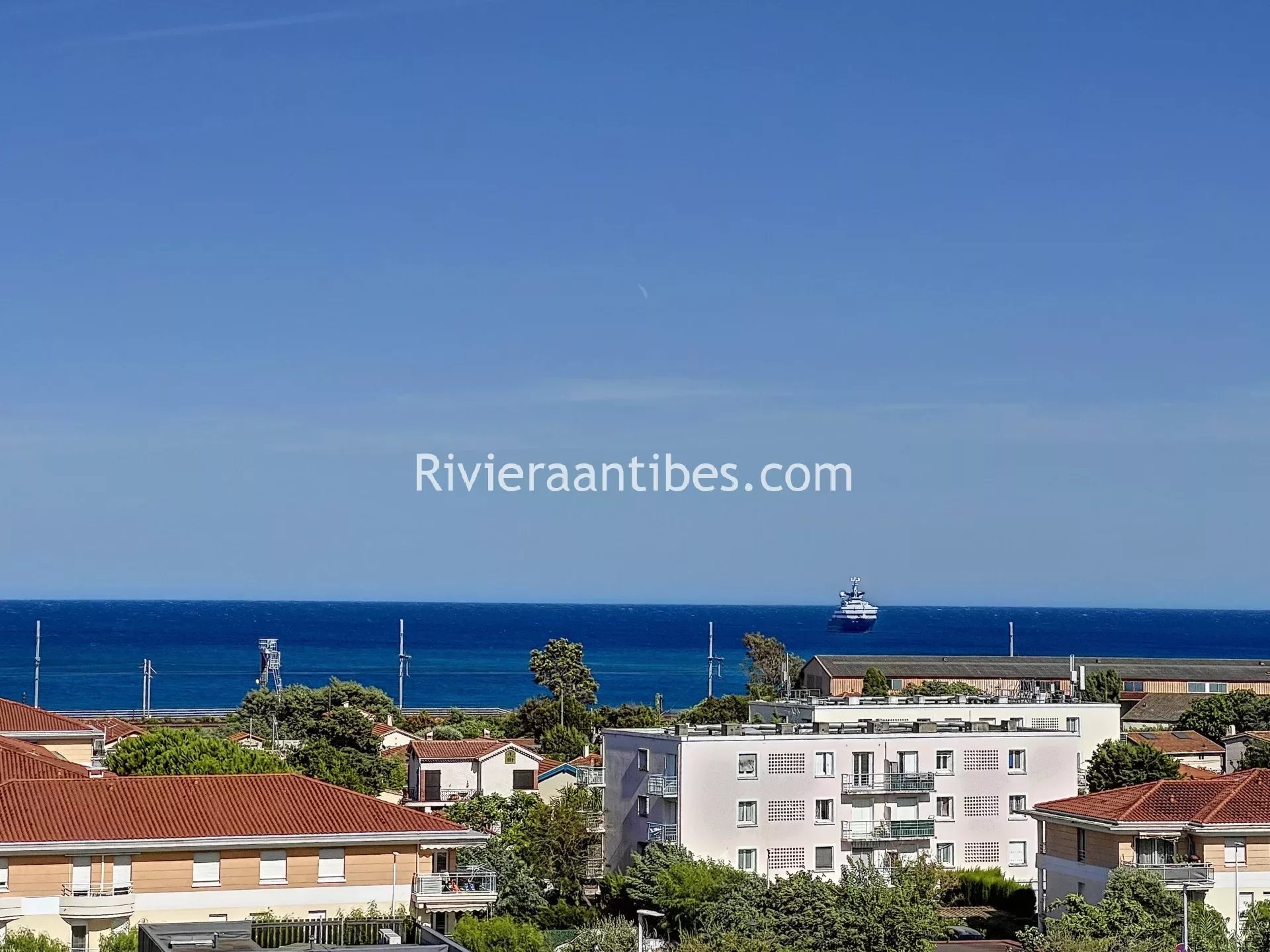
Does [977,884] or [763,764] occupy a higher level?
[763,764]

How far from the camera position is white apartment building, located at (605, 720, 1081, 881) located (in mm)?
53469

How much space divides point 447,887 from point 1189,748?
49999 mm

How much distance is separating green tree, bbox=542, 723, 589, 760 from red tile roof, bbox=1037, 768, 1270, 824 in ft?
138

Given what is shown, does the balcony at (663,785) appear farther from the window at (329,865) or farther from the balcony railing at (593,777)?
the window at (329,865)

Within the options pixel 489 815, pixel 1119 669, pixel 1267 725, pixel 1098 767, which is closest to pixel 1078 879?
pixel 1098 767

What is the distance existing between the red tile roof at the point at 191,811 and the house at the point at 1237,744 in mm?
40989

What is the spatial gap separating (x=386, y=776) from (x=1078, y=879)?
3597 cm

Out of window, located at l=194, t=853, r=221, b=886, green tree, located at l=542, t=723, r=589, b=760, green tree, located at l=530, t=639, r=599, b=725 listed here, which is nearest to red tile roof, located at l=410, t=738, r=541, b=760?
green tree, located at l=542, t=723, r=589, b=760

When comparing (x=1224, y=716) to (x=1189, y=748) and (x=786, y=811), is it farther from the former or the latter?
(x=786, y=811)

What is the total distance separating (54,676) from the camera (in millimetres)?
199500

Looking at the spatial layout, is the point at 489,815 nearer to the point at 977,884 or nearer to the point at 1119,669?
the point at 977,884

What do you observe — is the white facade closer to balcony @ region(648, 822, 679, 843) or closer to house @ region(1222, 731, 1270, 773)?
house @ region(1222, 731, 1270, 773)

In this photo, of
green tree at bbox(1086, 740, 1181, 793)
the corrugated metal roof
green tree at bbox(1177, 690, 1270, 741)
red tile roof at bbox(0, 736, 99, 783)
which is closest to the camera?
red tile roof at bbox(0, 736, 99, 783)

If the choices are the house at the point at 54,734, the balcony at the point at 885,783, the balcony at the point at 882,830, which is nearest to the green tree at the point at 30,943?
the house at the point at 54,734
